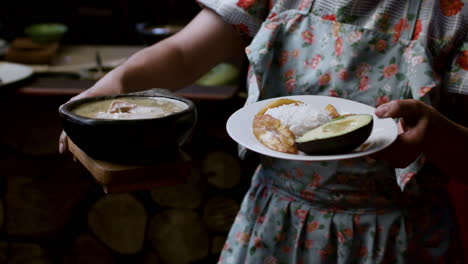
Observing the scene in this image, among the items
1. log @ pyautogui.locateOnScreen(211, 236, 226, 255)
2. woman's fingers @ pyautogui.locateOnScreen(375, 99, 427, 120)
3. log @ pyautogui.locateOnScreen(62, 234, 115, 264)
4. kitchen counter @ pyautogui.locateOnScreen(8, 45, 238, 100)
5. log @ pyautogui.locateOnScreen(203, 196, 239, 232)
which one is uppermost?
woman's fingers @ pyautogui.locateOnScreen(375, 99, 427, 120)

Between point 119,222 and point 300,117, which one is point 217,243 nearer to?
point 119,222

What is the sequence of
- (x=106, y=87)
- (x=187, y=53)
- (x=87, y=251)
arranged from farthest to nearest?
(x=87, y=251)
(x=187, y=53)
(x=106, y=87)

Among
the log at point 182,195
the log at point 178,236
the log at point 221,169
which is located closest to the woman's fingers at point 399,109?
the log at point 221,169

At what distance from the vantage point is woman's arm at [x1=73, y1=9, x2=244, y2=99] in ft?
4.40

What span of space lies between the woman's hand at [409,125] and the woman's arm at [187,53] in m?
0.63

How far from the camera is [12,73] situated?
209 cm

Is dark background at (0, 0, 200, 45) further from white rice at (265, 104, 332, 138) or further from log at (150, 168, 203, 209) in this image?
white rice at (265, 104, 332, 138)

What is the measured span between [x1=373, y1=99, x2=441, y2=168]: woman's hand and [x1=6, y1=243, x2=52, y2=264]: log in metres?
1.95

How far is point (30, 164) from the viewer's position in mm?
2209

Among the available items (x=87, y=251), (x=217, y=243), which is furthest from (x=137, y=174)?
(x=87, y=251)

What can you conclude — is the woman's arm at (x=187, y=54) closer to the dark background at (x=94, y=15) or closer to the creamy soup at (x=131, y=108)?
the creamy soup at (x=131, y=108)

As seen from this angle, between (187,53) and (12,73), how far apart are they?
1.08m

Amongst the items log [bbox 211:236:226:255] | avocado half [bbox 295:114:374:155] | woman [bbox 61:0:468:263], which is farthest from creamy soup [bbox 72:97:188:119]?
log [bbox 211:236:226:255]

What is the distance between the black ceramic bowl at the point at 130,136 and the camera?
0.85 meters
